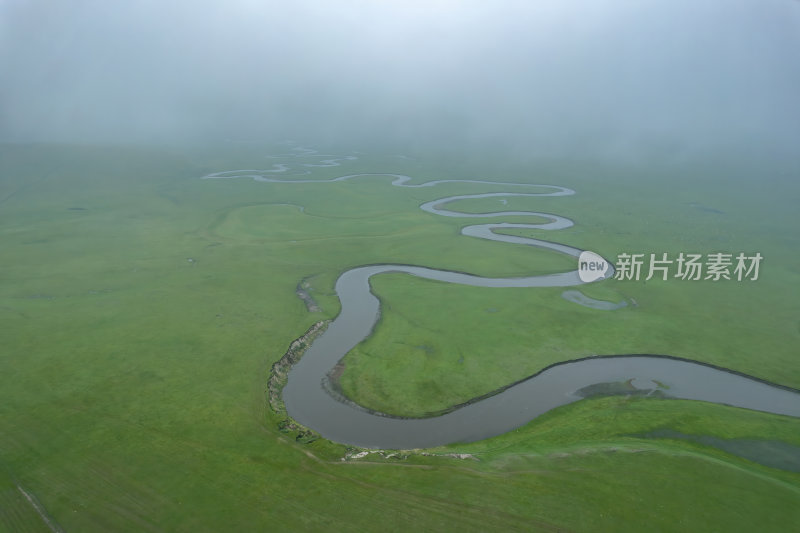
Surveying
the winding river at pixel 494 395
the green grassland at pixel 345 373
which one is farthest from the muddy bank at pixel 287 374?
the green grassland at pixel 345 373

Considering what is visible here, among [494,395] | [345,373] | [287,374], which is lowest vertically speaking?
[494,395]

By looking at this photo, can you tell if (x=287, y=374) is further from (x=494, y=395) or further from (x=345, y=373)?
(x=494, y=395)

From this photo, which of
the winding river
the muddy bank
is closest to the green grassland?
the muddy bank

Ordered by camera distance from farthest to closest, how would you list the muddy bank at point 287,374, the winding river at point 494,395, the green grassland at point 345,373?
the winding river at point 494,395 → the muddy bank at point 287,374 → the green grassland at point 345,373

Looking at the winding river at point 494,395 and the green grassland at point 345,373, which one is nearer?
A: the green grassland at point 345,373

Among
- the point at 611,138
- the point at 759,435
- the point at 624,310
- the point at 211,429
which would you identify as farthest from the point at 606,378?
the point at 611,138

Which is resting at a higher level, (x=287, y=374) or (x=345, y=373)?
(x=345, y=373)

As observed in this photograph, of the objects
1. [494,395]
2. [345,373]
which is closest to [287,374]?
[345,373]

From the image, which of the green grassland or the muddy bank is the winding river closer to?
the muddy bank

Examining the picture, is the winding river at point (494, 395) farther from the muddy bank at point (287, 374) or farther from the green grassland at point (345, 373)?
the green grassland at point (345, 373)
